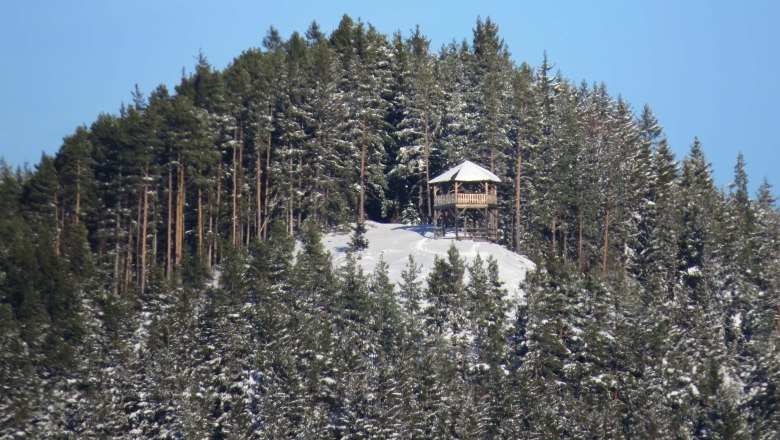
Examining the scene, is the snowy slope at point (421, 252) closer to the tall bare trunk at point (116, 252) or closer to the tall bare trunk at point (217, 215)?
A: the tall bare trunk at point (217, 215)

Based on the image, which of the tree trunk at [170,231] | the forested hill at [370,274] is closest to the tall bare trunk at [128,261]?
the forested hill at [370,274]

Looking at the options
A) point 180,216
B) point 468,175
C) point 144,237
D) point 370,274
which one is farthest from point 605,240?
point 144,237

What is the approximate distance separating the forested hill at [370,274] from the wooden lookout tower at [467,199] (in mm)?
2525

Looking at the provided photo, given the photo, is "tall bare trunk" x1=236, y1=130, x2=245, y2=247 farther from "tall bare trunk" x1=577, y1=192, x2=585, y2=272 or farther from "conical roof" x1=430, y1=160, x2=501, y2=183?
"tall bare trunk" x1=577, y1=192, x2=585, y2=272

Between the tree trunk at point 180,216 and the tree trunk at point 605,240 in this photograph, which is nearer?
the tree trunk at point 180,216

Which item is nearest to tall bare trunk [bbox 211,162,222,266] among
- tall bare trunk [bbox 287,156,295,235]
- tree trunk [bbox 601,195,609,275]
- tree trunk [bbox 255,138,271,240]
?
tree trunk [bbox 255,138,271,240]

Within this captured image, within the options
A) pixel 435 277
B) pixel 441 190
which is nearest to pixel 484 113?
pixel 441 190

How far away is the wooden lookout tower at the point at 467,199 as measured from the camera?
88.4 m

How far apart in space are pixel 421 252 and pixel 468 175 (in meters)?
7.76

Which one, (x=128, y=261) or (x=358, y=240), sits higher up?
(x=358, y=240)

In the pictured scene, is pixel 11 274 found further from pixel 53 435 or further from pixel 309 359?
pixel 309 359

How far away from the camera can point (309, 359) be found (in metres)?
71.8

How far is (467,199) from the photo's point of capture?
88375 millimetres

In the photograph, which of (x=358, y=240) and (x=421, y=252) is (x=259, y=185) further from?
(x=421, y=252)
